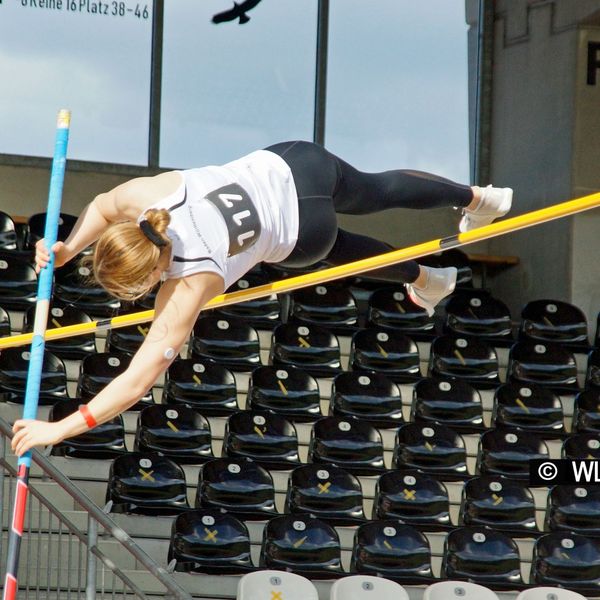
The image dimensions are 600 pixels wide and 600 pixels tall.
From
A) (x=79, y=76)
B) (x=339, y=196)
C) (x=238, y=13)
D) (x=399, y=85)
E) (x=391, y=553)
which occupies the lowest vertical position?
(x=391, y=553)

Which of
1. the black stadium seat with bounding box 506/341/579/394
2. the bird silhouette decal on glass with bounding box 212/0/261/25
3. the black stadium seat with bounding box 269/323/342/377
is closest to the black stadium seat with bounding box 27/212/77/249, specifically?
the black stadium seat with bounding box 269/323/342/377

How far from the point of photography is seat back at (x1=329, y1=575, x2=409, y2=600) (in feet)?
19.6

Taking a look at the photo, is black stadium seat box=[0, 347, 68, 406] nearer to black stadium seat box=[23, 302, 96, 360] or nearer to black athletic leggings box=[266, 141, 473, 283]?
black stadium seat box=[23, 302, 96, 360]

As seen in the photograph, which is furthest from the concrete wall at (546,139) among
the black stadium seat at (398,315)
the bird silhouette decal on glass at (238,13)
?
the bird silhouette decal on glass at (238,13)

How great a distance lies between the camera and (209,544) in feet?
20.8

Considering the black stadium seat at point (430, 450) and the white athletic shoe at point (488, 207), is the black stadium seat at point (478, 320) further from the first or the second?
the white athletic shoe at point (488, 207)

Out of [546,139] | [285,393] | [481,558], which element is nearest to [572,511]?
[481,558]

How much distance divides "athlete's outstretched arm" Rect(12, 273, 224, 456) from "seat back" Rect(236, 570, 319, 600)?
2609 mm

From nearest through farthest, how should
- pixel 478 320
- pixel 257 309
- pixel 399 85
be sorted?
pixel 257 309
pixel 478 320
pixel 399 85

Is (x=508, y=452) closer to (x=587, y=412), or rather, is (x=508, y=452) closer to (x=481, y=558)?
(x=587, y=412)

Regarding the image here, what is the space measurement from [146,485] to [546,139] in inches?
187

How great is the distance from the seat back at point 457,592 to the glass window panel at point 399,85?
464 centimetres

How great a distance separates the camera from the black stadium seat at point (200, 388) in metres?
7.47

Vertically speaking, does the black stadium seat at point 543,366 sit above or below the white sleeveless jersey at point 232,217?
below
